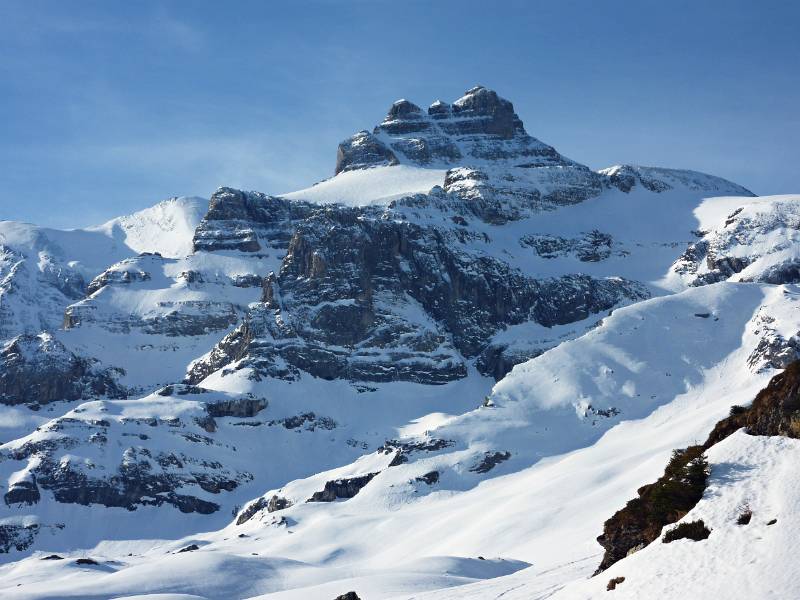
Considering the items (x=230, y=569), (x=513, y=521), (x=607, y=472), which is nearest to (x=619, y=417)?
(x=607, y=472)

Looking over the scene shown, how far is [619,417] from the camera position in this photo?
185875mm

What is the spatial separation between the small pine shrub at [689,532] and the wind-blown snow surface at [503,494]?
2225 inches

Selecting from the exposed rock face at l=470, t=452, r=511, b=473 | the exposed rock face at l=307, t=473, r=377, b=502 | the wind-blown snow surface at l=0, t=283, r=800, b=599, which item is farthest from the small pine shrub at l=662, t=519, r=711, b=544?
the exposed rock face at l=307, t=473, r=377, b=502

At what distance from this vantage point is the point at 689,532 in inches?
1570

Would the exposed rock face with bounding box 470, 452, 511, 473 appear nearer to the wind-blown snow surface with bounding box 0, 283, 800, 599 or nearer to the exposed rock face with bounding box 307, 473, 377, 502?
the wind-blown snow surface with bounding box 0, 283, 800, 599

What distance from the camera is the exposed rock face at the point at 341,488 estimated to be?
19288 cm

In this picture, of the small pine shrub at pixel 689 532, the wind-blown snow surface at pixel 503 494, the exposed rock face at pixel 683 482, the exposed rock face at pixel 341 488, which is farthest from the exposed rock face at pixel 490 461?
the small pine shrub at pixel 689 532

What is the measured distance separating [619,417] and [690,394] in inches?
449

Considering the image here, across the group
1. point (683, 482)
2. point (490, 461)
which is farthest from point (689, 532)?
point (490, 461)

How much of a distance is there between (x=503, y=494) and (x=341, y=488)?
123 ft

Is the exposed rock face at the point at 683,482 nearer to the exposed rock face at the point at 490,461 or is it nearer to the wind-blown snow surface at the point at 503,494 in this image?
the wind-blown snow surface at the point at 503,494

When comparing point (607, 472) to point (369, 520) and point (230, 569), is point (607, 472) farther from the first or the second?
point (230, 569)

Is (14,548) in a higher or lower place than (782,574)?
higher

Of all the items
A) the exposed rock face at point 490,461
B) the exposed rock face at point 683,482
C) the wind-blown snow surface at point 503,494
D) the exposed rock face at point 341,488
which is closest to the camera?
the exposed rock face at point 683,482
